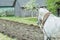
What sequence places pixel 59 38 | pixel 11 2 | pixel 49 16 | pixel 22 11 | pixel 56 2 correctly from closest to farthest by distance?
pixel 59 38
pixel 49 16
pixel 56 2
pixel 22 11
pixel 11 2

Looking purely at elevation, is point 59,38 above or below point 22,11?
above

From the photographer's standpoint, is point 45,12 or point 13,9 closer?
point 45,12

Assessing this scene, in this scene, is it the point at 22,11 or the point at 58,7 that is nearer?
the point at 58,7

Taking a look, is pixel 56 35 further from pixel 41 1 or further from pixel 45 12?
pixel 41 1

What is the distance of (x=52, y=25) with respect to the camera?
5832mm

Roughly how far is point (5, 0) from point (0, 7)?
1.49 metres

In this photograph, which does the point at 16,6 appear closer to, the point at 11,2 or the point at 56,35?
the point at 11,2

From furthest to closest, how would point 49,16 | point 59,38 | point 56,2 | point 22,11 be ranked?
point 22,11 < point 56,2 < point 49,16 < point 59,38

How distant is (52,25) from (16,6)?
100ft

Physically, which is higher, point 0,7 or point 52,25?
point 52,25

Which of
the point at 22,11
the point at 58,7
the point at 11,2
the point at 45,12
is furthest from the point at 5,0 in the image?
the point at 45,12

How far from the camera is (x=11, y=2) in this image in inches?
1494

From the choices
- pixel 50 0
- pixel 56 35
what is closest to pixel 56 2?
pixel 50 0

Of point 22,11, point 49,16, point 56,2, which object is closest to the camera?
point 49,16
